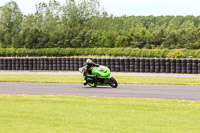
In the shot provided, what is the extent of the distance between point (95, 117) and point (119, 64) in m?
22.4

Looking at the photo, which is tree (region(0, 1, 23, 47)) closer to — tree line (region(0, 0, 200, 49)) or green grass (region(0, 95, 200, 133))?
tree line (region(0, 0, 200, 49))

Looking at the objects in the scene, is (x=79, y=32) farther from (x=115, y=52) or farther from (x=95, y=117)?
(x=95, y=117)

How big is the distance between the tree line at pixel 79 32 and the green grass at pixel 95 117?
2143 inches

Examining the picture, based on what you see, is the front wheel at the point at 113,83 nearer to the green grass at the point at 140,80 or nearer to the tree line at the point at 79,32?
the green grass at the point at 140,80

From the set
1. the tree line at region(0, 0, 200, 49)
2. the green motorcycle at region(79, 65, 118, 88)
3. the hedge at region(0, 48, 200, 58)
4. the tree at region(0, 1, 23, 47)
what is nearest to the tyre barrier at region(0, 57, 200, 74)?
the green motorcycle at region(79, 65, 118, 88)

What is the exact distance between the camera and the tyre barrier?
30109 mm

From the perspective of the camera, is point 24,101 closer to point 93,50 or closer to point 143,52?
point 143,52

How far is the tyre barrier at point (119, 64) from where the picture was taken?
3011cm

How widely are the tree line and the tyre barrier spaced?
35.0 meters

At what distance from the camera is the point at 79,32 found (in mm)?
81500

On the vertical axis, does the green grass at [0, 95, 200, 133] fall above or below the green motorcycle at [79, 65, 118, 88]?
below

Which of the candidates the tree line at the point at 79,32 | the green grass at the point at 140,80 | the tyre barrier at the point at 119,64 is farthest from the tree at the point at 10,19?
the green grass at the point at 140,80

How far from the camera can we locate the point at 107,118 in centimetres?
1018

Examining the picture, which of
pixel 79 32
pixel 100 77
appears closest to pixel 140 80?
pixel 100 77
